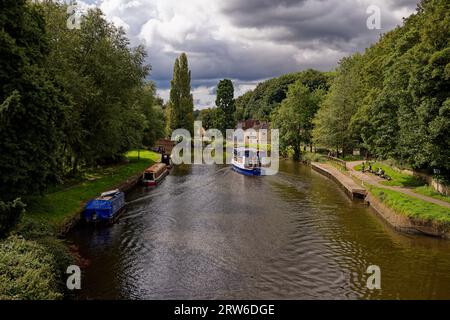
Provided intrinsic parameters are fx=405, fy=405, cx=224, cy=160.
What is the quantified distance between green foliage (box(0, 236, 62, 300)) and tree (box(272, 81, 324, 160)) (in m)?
65.6

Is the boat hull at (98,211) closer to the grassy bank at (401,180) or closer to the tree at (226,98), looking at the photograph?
the grassy bank at (401,180)

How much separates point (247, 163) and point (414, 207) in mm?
31020

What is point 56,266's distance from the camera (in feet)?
59.4

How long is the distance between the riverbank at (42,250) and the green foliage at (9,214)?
0.66 m

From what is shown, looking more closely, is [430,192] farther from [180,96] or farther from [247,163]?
[180,96]

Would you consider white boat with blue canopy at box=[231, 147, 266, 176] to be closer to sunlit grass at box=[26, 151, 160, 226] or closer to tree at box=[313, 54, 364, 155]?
tree at box=[313, 54, 364, 155]

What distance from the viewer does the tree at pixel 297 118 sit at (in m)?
80.0

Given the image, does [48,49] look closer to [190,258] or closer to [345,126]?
[190,258]

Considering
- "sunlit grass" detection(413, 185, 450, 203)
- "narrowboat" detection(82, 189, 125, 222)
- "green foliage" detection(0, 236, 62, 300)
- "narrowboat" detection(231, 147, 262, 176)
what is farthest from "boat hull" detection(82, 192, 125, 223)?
"narrowboat" detection(231, 147, 262, 176)

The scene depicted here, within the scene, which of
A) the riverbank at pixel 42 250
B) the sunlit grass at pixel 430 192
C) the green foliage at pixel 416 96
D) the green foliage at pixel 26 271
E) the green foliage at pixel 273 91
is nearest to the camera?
the green foliage at pixel 26 271

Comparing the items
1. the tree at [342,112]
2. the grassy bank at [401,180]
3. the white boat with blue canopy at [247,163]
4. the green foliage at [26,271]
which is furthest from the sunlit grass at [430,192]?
the green foliage at [26,271]

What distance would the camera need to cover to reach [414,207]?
1159 inches

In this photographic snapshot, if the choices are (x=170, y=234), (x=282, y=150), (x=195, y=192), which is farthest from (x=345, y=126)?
(x=170, y=234)
